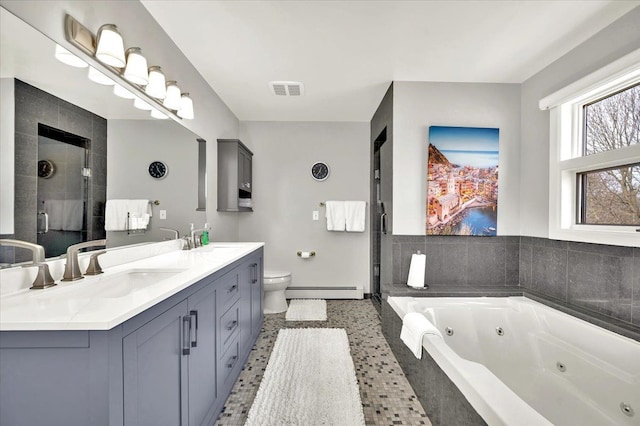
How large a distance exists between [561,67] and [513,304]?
5.91ft

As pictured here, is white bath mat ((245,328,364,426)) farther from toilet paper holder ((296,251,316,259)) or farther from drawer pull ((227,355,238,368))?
toilet paper holder ((296,251,316,259))

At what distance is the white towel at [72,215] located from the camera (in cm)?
121

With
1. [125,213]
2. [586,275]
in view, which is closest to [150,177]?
[125,213]

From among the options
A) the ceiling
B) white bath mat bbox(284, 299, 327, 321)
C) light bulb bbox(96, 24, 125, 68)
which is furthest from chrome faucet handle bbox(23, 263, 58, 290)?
white bath mat bbox(284, 299, 327, 321)

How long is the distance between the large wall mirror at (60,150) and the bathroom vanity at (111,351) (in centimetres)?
25

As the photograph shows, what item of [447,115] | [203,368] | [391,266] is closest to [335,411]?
[203,368]

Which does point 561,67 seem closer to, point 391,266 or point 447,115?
point 447,115

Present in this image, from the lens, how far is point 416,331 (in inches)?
61.9

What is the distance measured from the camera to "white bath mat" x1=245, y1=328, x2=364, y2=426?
1.55 m

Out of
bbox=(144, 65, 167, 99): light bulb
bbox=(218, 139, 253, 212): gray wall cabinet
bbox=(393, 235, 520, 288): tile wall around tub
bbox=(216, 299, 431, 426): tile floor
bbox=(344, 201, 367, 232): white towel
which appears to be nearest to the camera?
bbox=(216, 299, 431, 426): tile floor

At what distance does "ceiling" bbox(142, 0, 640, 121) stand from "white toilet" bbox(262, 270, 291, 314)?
76.1 inches

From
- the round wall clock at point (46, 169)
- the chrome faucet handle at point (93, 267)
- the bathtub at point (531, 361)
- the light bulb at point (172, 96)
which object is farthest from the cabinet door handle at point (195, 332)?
the light bulb at point (172, 96)

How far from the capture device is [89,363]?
0.79 metres

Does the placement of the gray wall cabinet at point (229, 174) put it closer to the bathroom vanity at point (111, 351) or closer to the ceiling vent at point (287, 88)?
the ceiling vent at point (287, 88)
